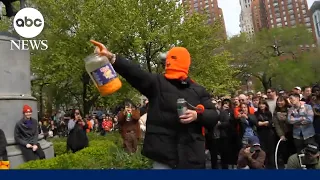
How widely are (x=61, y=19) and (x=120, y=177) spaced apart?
2185 centimetres

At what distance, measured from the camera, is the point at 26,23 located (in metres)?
11.7

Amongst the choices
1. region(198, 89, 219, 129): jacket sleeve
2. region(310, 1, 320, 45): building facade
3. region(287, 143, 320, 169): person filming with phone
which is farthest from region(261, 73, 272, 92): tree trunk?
region(310, 1, 320, 45): building facade

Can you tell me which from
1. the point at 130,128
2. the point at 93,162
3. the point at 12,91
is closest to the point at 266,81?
the point at 130,128

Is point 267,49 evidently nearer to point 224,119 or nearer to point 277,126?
point 224,119

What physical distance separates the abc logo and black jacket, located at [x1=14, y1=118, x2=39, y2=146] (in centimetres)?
363

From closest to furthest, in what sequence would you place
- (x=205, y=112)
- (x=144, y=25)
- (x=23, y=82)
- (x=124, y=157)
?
(x=205, y=112) → (x=124, y=157) → (x=23, y=82) → (x=144, y=25)

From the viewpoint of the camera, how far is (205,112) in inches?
126

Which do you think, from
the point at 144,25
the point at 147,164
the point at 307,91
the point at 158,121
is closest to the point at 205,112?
the point at 158,121

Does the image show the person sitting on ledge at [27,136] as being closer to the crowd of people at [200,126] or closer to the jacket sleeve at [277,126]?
the crowd of people at [200,126]

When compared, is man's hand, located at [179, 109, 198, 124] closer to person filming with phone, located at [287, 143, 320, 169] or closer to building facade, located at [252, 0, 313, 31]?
person filming with phone, located at [287, 143, 320, 169]

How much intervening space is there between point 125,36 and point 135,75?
1725 cm

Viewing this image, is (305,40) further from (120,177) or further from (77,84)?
(120,177)

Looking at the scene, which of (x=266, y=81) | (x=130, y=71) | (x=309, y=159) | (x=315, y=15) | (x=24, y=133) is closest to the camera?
(x=130, y=71)

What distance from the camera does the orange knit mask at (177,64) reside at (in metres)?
3.28
